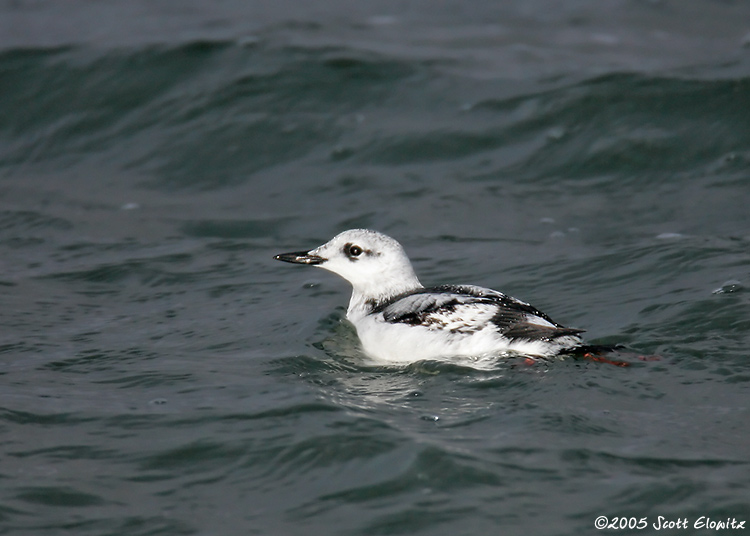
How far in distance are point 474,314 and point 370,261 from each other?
1.28 meters

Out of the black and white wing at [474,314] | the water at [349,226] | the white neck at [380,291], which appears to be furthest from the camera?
the white neck at [380,291]

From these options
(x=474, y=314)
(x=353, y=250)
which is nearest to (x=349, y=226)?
(x=353, y=250)

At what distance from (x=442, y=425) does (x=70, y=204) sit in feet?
21.5

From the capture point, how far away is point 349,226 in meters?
9.63

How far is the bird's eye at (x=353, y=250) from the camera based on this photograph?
24.0ft

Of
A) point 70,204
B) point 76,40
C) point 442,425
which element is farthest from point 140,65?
point 442,425

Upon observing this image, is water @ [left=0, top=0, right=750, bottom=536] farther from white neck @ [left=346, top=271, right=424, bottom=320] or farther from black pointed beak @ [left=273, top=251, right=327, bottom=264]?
→ black pointed beak @ [left=273, top=251, right=327, bottom=264]

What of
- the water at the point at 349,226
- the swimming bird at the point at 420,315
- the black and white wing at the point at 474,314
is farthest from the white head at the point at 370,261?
the black and white wing at the point at 474,314

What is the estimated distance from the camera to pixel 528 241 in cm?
898

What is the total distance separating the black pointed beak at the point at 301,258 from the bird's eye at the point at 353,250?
0.66 feet

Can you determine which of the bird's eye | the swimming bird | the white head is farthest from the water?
the bird's eye

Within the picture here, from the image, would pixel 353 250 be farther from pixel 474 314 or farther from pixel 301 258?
pixel 474 314

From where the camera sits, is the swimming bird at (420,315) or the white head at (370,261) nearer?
the swimming bird at (420,315)

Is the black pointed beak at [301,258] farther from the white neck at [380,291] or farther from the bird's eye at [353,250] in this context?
the white neck at [380,291]
